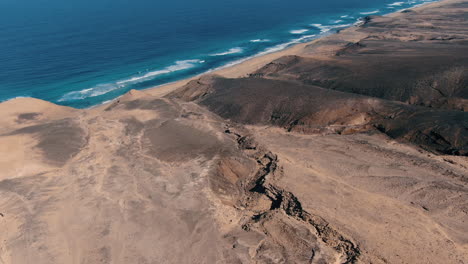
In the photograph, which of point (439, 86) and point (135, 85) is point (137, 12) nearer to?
point (135, 85)

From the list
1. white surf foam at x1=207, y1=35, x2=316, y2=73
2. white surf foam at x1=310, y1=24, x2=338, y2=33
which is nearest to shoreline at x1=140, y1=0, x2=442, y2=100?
white surf foam at x1=207, y1=35, x2=316, y2=73

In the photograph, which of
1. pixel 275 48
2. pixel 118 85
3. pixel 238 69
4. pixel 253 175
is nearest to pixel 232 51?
pixel 275 48

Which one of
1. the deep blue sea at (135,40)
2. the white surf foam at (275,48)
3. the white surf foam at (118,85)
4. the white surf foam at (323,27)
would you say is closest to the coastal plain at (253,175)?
the white surf foam at (118,85)

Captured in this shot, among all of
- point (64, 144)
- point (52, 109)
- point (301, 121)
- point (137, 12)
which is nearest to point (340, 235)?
point (301, 121)

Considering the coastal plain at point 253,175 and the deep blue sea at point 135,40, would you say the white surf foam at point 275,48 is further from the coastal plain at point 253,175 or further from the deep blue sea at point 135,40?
the coastal plain at point 253,175

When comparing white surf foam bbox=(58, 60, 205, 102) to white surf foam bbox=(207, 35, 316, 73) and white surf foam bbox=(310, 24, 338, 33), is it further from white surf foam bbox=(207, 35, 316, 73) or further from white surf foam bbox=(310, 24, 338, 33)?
white surf foam bbox=(310, 24, 338, 33)

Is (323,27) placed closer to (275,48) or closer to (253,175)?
(275,48)

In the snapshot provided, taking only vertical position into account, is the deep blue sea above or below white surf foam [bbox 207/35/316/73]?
above
